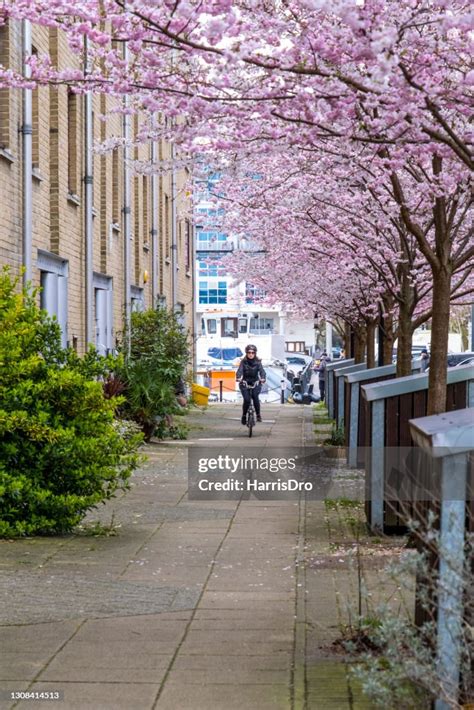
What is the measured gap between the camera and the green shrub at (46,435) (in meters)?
9.41

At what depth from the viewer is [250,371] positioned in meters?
23.6

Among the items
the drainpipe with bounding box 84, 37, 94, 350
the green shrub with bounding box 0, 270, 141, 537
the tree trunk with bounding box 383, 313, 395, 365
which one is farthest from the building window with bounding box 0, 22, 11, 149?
the tree trunk with bounding box 383, 313, 395, 365

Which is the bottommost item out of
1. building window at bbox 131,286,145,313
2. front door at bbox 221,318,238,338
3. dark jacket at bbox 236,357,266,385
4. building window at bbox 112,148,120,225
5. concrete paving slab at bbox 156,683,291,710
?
concrete paving slab at bbox 156,683,291,710

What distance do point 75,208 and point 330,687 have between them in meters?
14.9

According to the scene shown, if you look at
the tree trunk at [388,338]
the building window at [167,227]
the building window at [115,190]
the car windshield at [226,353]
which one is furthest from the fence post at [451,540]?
the car windshield at [226,353]

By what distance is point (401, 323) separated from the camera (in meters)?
15.2

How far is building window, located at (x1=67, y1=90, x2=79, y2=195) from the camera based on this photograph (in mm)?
19562

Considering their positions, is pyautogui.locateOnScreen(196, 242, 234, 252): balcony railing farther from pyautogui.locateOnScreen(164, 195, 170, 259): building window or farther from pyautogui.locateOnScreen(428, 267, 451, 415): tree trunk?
pyautogui.locateOnScreen(428, 267, 451, 415): tree trunk

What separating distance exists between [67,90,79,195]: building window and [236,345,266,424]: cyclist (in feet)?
17.1

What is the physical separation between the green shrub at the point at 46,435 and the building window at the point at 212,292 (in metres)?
102

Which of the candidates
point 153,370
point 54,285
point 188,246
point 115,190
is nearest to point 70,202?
point 54,285

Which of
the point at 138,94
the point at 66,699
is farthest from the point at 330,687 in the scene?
the point at 138,94

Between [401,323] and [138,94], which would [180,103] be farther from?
[401,323]

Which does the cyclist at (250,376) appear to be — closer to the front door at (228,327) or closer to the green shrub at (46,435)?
Result: the green shrub at (46,435)
